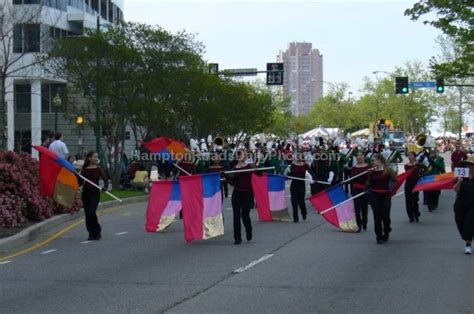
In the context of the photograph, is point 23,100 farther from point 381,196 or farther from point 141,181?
point 381,196

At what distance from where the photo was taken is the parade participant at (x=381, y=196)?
1395cm

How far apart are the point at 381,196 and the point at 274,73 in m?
25.9

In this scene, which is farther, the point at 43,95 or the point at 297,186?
the point at 43,95

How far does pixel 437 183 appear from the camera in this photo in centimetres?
1574

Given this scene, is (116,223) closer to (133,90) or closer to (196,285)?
(196,285)

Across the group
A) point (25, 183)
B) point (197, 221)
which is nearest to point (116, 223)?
point (25, 183)

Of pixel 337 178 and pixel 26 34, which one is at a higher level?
pixel 26 34

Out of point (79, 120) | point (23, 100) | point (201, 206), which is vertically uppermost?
point (23, 100)

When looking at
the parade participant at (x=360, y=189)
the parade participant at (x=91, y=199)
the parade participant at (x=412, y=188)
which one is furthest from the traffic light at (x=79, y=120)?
the parade participant at (x=360, y=189)

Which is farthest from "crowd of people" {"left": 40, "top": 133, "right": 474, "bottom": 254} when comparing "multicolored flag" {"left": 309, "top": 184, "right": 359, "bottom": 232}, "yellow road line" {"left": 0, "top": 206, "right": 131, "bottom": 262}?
"yellow road line" {"left": 0, "top": 206, "right": 131, "bottom": 262}

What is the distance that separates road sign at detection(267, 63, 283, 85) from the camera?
39.2 metres

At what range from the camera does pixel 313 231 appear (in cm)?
1597

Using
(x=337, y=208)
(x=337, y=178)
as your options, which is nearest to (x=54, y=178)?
(x=337, y=208)

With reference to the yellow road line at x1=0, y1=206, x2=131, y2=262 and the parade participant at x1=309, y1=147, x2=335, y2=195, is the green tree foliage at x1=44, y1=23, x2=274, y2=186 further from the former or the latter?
the parade participant at x1=309, y1=147, x2=335, y2=195
